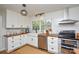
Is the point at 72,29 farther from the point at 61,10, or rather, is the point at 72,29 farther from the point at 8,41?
the point at 8,41

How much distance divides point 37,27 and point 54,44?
687mm

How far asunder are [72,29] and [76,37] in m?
0.19

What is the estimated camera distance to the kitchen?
1847mm

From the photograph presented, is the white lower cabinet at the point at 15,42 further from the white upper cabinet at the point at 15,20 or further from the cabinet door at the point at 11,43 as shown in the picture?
the white upper cabinet at the point at 15,20

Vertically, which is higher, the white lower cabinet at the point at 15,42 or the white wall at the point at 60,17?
the white wall at the point at 60,17

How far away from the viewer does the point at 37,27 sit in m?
2.04

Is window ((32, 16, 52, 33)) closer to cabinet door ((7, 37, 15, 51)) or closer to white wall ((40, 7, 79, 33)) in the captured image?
white wall ((40, 7, 79, 33))

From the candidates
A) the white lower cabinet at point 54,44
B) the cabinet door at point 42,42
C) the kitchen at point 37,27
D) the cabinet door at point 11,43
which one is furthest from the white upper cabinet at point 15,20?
the white lower cabinet at point 54,44

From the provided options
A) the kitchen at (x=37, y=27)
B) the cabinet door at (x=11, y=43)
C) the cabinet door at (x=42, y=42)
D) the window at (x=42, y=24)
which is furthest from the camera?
the cabinet door at (x=42, y=42)

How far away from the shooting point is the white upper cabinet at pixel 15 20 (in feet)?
6.36

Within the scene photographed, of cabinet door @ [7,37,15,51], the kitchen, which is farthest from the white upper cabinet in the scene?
cabinet door @ [7,37,15,51]

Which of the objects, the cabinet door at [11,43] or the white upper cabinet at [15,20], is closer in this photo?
the white upper cabinet at [15,20]
